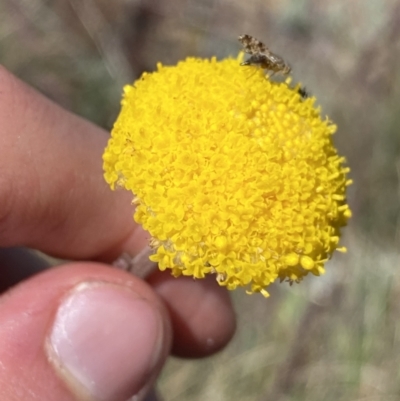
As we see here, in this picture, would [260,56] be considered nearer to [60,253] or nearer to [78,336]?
[78,336]

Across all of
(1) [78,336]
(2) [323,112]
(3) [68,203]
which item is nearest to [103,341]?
(1) [78,336]

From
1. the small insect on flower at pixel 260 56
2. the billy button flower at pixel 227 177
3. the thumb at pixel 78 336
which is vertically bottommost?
the thumb at pixel 78 336

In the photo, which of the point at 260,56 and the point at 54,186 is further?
the point at 54,186

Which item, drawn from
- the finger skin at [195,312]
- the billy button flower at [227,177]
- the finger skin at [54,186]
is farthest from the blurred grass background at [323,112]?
the billy button flower at [227,177]

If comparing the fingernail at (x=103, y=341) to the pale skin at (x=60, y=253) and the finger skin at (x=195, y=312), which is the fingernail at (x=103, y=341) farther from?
the finger skin at (x=195, y=312)

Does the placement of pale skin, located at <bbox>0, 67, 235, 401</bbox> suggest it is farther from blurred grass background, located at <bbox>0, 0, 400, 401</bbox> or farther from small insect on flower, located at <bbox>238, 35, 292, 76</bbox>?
blurred grass background, located at <bbox>0, 0, 400, 401</bbox>

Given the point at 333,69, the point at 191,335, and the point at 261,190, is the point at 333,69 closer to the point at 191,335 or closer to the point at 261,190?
the point at 191,335

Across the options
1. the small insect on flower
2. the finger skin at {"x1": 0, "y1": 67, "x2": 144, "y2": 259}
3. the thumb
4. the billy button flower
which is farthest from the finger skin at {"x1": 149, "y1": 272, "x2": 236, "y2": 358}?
the small insect on flower
